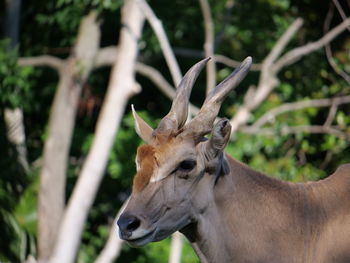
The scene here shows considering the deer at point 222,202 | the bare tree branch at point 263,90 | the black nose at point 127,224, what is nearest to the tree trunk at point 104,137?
the bare tree branch at point 263,90

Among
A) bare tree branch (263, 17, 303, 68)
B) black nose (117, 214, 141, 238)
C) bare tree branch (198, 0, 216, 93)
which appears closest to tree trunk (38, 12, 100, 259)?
bare tree branch (198, 0, 216, 93)

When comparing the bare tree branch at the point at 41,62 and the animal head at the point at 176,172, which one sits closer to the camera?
the animal head at the point at 176,172

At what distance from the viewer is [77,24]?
17297mm

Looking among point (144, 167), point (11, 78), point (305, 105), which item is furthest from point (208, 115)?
point (11, 78)

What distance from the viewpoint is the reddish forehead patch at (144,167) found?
21.8ft

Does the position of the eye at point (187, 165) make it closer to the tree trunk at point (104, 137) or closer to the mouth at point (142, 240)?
the mouth at point (142, 240)

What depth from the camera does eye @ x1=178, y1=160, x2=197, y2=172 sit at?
6752 millimetres

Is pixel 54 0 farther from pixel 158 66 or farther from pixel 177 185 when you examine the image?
pixel 177 185

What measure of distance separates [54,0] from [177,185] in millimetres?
10826

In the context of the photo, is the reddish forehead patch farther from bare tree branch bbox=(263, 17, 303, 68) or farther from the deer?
bare tree branch bbox=(263, 17, 303, 68)

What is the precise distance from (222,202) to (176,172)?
0.43 m

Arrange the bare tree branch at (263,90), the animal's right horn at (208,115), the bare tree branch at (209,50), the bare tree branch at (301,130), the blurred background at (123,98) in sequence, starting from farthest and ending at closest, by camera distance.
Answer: the bare tree branch at (301,130) < the blurred background at (123,98) < the bare tree branch at (263,90) < the bare tree branch at (209,50) < the animal's right horn at (208,115)

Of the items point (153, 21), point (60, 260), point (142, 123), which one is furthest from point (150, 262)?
point (142, 123)

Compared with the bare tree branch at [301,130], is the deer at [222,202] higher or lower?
higher
